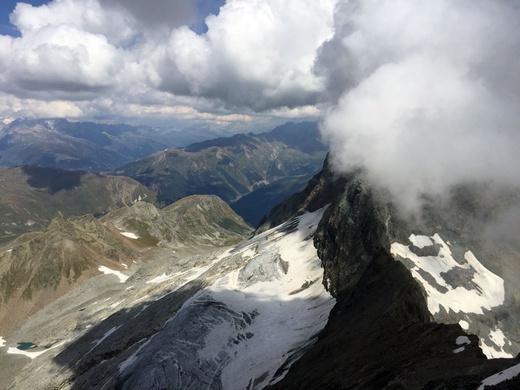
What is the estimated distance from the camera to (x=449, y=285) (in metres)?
78.2

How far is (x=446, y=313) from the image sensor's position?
68.9m

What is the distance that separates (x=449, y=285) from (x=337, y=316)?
37559 mm

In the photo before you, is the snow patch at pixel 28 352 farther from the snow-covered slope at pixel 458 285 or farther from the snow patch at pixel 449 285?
the snow-covered slope at pixel 458 285

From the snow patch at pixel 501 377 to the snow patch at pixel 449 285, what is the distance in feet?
176

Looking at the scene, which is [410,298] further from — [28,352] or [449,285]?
[28,352]

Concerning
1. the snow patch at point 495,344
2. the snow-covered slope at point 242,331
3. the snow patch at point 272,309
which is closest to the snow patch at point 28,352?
the snow-covered slope at point 242,331

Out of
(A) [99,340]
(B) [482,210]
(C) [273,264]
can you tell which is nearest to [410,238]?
(B) [482,210]

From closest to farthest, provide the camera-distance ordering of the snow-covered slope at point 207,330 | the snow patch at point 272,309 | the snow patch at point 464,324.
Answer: the snow-covered slope at point 207,330, the snow patch at point 272,309, the snow patch at point 464,324

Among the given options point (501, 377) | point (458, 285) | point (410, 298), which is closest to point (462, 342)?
point (501, 377)

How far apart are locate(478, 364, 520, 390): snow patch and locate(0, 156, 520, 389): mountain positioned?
0.14 metres

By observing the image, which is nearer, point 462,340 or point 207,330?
point 462,340

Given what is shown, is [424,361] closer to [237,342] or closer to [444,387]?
[444,387]

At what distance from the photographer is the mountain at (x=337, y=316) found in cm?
3120

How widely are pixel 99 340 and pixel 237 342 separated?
A: 61482mm
